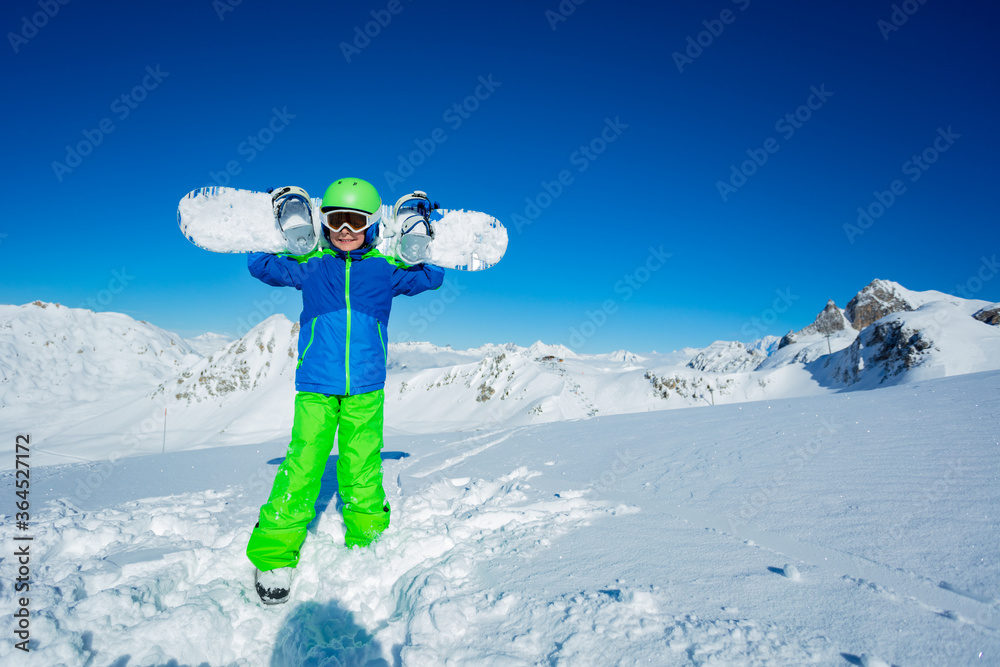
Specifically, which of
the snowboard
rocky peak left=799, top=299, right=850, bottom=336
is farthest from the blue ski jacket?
rocky peak left=799, top=299, right=850, bottom=336

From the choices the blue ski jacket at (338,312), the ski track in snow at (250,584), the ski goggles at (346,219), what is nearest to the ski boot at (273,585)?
the ski track in snow at (250,584)

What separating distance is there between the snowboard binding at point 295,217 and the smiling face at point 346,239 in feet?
0.40

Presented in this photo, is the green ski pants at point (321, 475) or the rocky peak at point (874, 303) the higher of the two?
the rocky peak at point (874, 303)

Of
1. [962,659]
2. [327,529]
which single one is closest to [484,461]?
[327,529]

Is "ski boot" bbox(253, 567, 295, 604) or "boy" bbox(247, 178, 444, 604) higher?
"boy" bbox(247, 178, 444, 604)

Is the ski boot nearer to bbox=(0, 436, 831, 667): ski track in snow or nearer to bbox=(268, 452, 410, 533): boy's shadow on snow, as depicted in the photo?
bbox=(0, 436, 831, 667): ski track in snow

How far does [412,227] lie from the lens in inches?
126

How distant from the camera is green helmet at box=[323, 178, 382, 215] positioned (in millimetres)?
2975

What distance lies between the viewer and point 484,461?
5.02m

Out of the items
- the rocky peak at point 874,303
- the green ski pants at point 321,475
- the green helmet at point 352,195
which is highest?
the rocky peak at point 874,303

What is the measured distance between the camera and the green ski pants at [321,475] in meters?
2.50

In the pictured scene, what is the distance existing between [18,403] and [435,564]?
1274 inches

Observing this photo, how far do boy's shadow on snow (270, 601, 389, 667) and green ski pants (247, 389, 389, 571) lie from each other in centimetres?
39

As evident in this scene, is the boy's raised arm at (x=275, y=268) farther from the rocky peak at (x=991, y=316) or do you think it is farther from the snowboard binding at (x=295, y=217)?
the rocky peak at (x=991, y=316)
